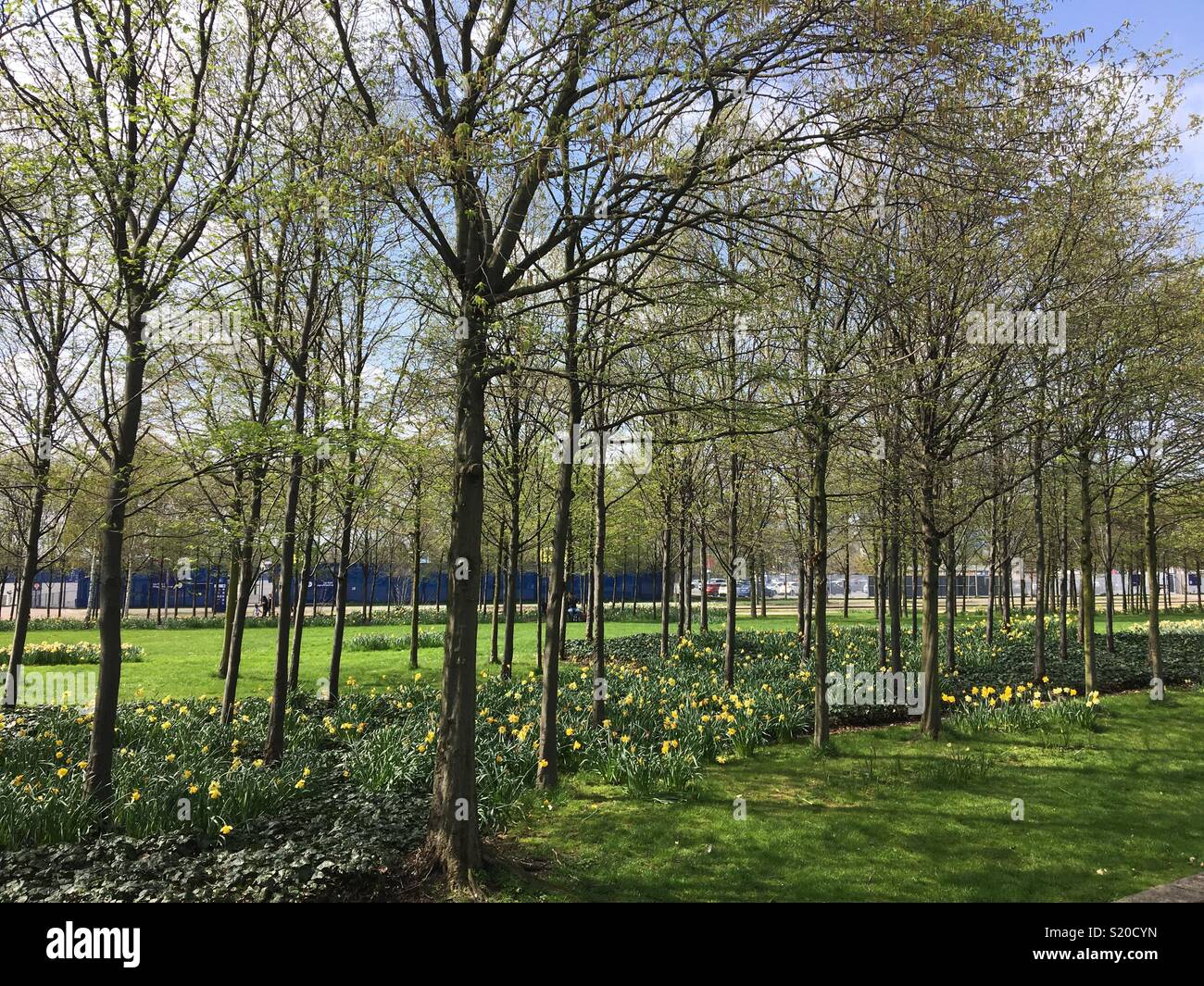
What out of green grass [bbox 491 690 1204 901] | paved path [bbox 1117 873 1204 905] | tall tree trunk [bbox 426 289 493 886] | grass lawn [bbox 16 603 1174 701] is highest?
tall tree trunk [bbox 426 289 493 886]

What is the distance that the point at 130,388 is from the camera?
5.99 meters

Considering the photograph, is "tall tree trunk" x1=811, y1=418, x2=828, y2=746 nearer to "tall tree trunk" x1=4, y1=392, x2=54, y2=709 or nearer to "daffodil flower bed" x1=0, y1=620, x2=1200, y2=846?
"daffodil flower bed" x1=0, y1=620, x2=1200, y2=846

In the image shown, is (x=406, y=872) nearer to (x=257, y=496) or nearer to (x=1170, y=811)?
(x=257, y=496)

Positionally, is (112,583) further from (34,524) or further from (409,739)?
(34,524)

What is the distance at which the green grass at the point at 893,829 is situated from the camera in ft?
16.6

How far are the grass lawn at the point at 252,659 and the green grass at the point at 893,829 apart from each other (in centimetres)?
752

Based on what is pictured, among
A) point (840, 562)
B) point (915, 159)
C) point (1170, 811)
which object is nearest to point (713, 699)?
point (1170, 811)

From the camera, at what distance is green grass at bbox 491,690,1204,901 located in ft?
16.6

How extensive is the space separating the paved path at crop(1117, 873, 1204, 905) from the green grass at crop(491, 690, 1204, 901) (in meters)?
0.32

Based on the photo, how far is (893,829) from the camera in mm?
6031

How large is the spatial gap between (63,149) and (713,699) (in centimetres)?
902

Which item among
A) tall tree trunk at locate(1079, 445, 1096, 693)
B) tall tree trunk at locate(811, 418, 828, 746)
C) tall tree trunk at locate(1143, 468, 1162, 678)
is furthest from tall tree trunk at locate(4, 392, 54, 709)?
tall tree trunk at locate(1143, 468, 1162, 678)

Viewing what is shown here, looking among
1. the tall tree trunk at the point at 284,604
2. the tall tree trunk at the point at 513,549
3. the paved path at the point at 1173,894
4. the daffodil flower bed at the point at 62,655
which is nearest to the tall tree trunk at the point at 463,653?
the tall tree trunk at the point at 284,604

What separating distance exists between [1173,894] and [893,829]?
1933mm
